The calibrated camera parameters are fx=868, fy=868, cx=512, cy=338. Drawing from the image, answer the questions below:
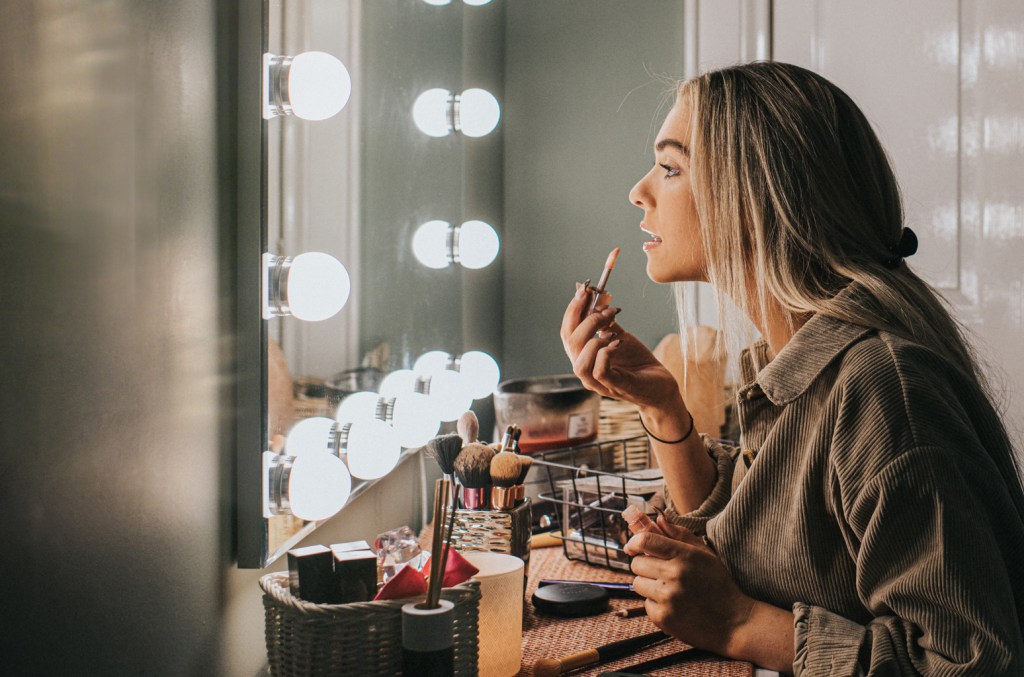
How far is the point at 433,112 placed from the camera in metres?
1.29

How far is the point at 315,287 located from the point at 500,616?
0.32m

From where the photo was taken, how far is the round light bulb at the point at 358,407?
91 cm

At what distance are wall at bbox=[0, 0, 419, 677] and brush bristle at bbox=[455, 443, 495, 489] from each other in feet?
0.75

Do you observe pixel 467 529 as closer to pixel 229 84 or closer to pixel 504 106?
pixel 229 84

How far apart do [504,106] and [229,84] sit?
1.21m

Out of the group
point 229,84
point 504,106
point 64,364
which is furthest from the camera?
point 504,106

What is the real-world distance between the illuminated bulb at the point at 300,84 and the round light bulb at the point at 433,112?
18.3 inches

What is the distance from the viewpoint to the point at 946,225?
1.65 metres

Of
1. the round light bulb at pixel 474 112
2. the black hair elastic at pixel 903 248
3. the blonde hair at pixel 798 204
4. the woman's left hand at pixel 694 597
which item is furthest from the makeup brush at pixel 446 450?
the round light bulb at pixel 474 112

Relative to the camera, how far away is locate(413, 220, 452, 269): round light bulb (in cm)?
124

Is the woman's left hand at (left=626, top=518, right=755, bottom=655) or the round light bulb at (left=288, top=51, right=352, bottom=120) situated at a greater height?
the round light bulb at (left=288, top=51, right=352, bottom=120)

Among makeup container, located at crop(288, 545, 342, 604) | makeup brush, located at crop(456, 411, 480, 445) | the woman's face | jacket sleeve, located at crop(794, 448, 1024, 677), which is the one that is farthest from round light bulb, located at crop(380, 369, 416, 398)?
jacket sleeve, located at crop(794, 448, 1024, 677)

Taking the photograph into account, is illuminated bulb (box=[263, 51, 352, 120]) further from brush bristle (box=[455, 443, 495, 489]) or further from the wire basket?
the wire basket

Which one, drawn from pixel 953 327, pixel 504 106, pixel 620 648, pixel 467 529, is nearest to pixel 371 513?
pixel 467 529
